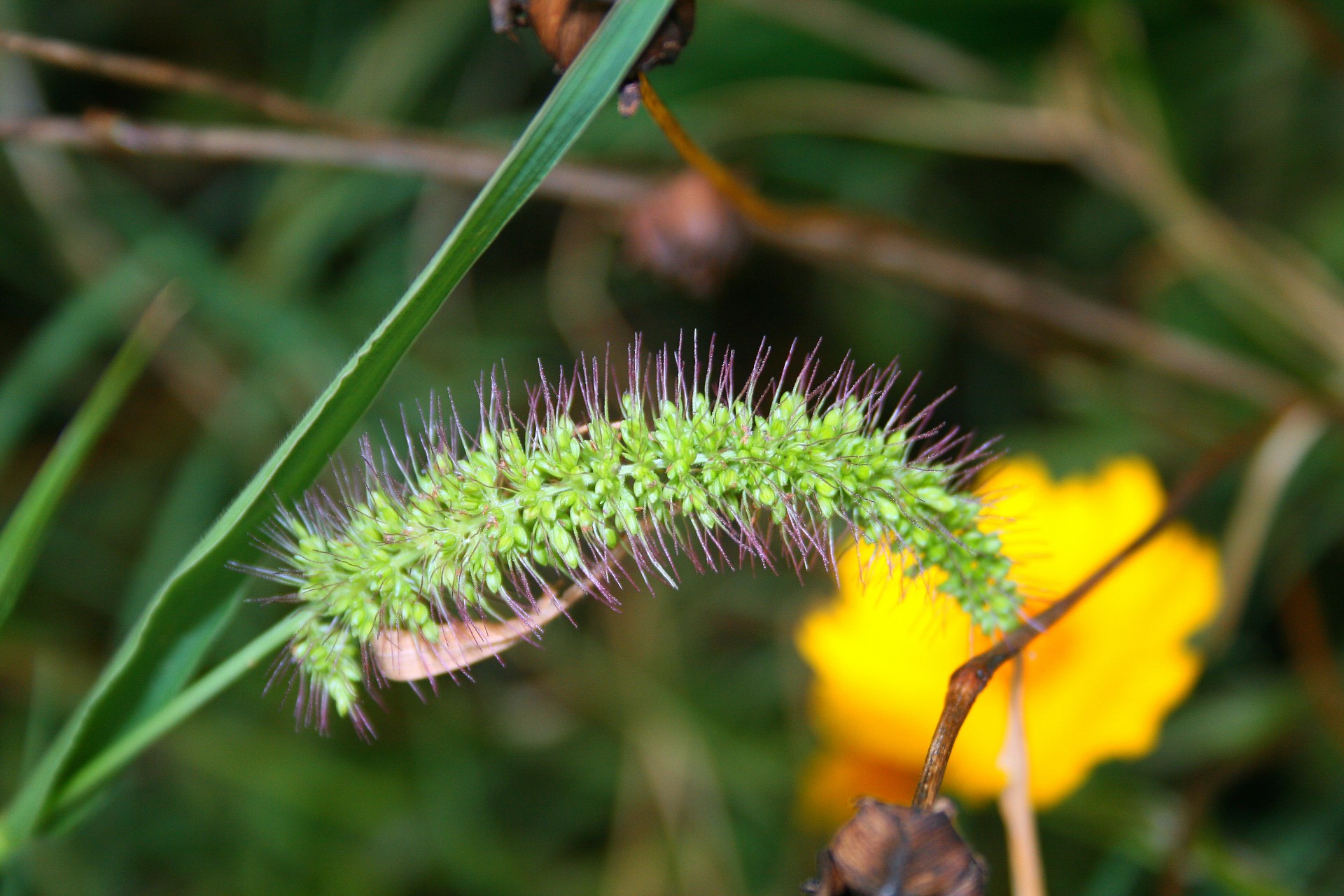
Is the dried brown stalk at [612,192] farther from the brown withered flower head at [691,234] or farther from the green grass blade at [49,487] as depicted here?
the green grass blade at [49,487]

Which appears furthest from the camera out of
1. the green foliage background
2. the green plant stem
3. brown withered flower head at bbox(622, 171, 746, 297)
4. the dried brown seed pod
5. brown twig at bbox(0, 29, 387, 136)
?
the green foliage background

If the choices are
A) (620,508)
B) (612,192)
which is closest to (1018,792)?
(620,508)

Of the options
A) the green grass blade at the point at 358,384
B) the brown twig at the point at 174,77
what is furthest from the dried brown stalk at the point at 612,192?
the green grass blade at the point at 358,384

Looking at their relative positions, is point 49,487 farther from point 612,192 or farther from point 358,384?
point 612,192

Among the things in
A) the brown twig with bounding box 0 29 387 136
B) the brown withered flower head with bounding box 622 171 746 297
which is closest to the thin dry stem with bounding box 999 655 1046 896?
the brown withered flower head with bounding box 622 171 746 297

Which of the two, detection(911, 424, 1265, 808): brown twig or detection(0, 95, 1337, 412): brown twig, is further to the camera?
detection(0, 95, 1337, 412): brown twig

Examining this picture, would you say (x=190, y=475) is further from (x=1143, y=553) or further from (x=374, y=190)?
(x=1143, y=553)

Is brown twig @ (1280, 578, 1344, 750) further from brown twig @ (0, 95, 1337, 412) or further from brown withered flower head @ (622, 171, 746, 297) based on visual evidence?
brown withered flower head @ (622, 171, 746, 297)
